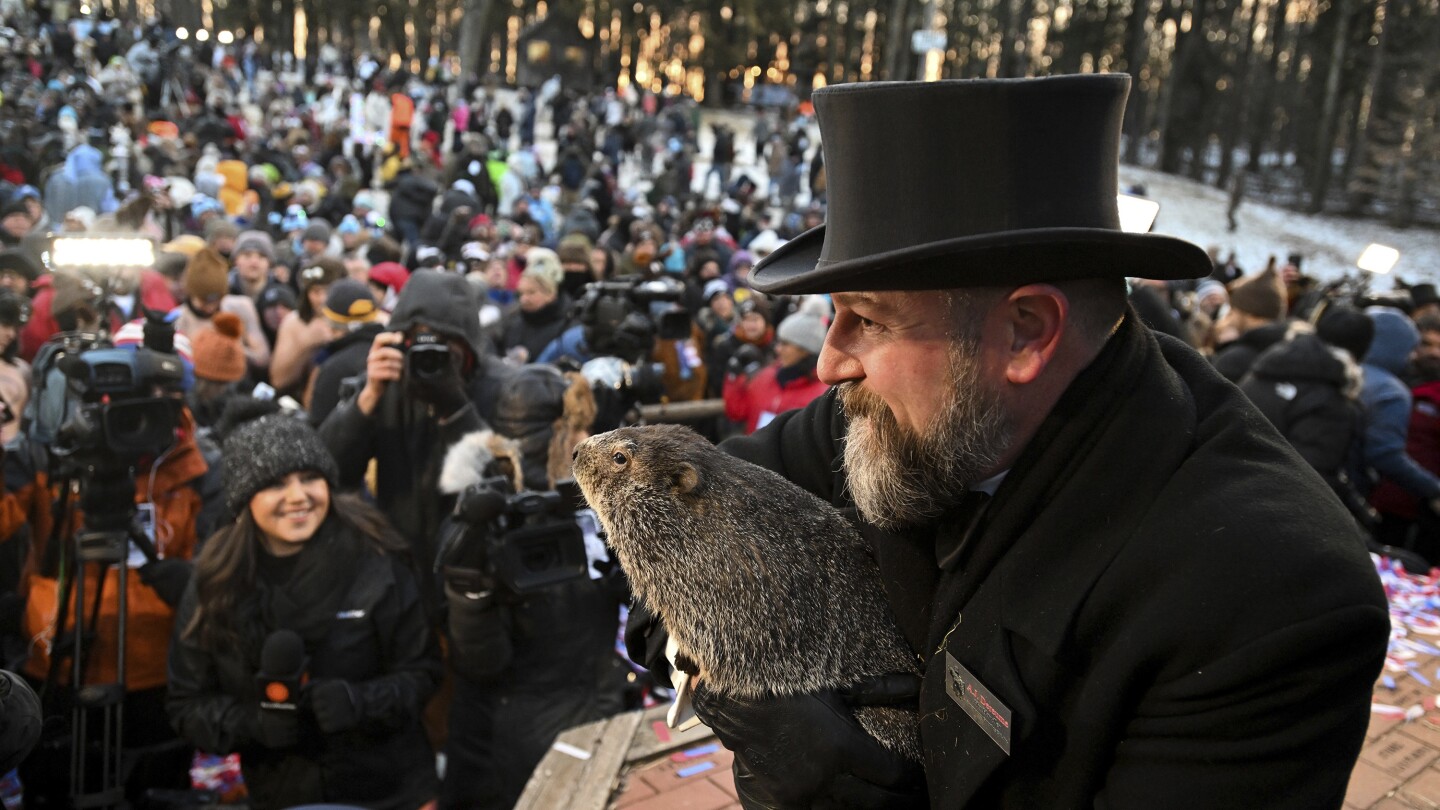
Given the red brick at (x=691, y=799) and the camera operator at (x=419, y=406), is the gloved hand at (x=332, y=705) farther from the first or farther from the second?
the red brick at (x=691, y=799)

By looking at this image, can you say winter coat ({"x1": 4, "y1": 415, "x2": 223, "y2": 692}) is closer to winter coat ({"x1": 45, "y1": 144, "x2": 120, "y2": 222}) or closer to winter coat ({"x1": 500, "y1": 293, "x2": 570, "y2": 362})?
winter coat ({"x1": 500, "y1": 293, "x2": 570, "y2": 362})

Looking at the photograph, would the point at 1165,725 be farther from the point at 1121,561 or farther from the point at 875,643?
the point at 875,643

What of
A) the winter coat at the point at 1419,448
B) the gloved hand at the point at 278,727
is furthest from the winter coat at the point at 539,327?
the winter coat at the point at 1419,448

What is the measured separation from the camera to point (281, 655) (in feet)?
11.0

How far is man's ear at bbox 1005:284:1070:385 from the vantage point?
1574 mm

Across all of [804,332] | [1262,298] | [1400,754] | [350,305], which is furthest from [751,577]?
[1262,298]

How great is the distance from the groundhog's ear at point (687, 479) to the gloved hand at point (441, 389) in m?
2.66

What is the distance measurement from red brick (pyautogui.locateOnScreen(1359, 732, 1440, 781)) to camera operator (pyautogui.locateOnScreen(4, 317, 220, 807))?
14.4 ft

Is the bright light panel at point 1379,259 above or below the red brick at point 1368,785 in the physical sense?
above

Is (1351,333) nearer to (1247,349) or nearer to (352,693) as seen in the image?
(1247,349)

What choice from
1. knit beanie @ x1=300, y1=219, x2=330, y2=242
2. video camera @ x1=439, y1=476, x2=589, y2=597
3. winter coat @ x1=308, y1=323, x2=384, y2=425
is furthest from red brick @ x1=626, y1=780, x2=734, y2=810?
knit beanie @ x1=300, y1=219, x2=330, y2=242

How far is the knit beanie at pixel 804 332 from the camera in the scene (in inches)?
245

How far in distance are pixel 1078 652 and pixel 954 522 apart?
0.30 m

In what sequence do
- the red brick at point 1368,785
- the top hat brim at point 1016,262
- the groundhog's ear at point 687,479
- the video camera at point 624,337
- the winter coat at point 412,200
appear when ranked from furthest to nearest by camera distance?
the winter coat at point 412,200 → the video camera at point 624,337 → the red brick at point 1368,785 → the groundhog's ear at point 687,479 → the top hat brim at point 1016,262
